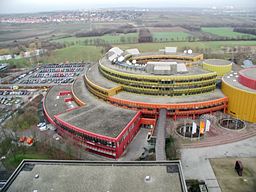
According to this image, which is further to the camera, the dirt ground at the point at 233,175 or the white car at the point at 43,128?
the white car at the point at 43,128

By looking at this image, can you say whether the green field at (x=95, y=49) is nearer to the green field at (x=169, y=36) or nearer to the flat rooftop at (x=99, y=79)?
the green field at (x=169, y=36)

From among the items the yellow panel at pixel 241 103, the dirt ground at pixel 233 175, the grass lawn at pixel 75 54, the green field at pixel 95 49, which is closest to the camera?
the dirt ground at pixel 233 175

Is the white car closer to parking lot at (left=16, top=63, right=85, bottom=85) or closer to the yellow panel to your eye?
parking lot at (left=16, top=63, right=85, bottom=85)

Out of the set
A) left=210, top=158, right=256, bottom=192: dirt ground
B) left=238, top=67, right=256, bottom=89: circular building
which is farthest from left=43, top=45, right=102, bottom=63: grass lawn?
left=210, top=158, right=256, bottom=192: dirt ground

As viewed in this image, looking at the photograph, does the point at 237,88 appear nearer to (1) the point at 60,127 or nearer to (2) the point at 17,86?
(1) the point at 60,127

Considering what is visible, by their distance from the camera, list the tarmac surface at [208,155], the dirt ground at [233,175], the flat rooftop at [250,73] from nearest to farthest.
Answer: the dirt ground at [233,175] < the tarmac surface at [208,155] < the flat rooftop at [250,73]

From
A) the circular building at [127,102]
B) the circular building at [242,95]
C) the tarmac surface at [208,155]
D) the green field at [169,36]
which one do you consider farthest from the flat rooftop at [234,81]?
the green field at [169,36]
